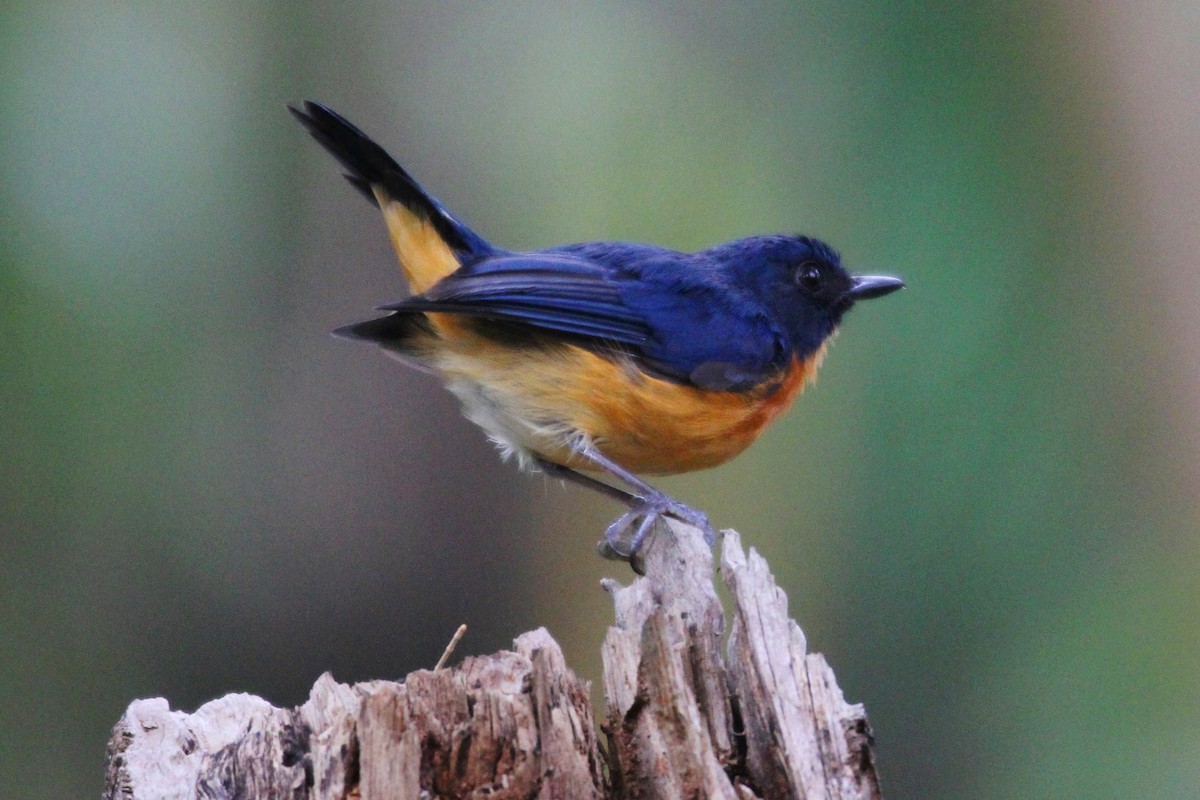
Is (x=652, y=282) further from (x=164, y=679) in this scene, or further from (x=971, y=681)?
(x=164, y=679)

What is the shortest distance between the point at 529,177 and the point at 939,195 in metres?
2.38

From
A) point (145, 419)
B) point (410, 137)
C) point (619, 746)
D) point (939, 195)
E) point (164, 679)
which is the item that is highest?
point (410, 137)

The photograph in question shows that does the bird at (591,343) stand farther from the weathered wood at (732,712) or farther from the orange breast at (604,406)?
the weathered wood at (732,712)

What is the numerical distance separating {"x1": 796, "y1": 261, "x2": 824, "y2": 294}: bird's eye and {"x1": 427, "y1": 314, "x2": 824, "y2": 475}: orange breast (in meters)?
0.54

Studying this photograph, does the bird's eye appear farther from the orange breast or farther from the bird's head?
the orange breast

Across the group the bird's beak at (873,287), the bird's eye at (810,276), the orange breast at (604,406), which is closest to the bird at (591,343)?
the orange breast at (604,406)

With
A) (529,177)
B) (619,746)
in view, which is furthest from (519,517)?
(619,746)

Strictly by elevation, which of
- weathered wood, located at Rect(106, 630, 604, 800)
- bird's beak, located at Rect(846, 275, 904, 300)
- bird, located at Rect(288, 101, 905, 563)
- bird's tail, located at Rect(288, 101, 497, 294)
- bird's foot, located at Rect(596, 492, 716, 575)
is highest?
bird's tail, located at Rect(288, 101, 497, 294)

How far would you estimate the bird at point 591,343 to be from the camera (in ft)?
14.4

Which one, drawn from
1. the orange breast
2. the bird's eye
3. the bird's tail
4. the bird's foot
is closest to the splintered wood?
the bird's foot

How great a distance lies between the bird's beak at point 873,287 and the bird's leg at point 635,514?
1.30m

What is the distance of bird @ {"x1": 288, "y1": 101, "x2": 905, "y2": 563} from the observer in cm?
438

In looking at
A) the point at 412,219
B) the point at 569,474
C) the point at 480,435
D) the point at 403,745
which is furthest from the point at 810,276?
the point at 403,745

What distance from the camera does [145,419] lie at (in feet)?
22.1
